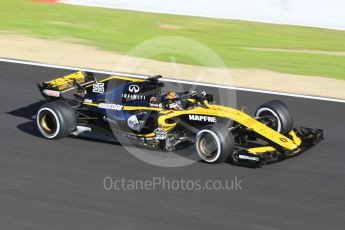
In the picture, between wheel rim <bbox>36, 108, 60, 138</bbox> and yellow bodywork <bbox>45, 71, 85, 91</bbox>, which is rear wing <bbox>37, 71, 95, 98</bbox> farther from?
wheel rim <bbox>36, 108, 60, 138</bbox>

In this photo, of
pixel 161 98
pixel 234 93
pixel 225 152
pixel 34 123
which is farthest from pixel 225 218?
pixel 234 93

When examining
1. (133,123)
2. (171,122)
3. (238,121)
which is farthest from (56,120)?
(238,121)

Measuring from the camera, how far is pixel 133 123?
1086cm

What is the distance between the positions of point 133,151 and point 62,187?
1.57 m

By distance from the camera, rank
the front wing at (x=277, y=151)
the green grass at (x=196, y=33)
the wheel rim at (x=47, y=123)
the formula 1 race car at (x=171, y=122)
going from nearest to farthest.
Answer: the front wing at (x=277, y=151) < the formula 1 race car at (x=171, y=122) < the wheel rim at (x=47, y=123) < the green grass at (x=196, y=33)

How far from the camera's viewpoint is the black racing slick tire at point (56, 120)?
10.8 m

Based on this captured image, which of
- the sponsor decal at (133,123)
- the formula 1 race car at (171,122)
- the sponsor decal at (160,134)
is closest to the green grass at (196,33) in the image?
the formula 1 race car at (171,122)

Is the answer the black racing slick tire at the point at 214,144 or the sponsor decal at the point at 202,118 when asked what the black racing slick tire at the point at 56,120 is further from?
the black racing slick tire at the point at 214,144

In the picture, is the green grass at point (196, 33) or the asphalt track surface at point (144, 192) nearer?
the asphalt track surface at point (144, 192)

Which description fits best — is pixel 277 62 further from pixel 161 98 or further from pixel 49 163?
pixel 49 163

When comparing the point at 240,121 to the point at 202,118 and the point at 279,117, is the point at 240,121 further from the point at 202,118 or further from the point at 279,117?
the point at 279,117

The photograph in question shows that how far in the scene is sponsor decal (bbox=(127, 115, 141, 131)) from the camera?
10830 millimetres

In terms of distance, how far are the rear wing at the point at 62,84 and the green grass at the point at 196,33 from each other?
4.95 m

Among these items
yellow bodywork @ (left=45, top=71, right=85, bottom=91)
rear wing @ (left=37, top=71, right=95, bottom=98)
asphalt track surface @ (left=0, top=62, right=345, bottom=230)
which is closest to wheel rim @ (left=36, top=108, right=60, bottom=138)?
asphalt track surface @ (left=0, top=62, right=345, bottom=230)
